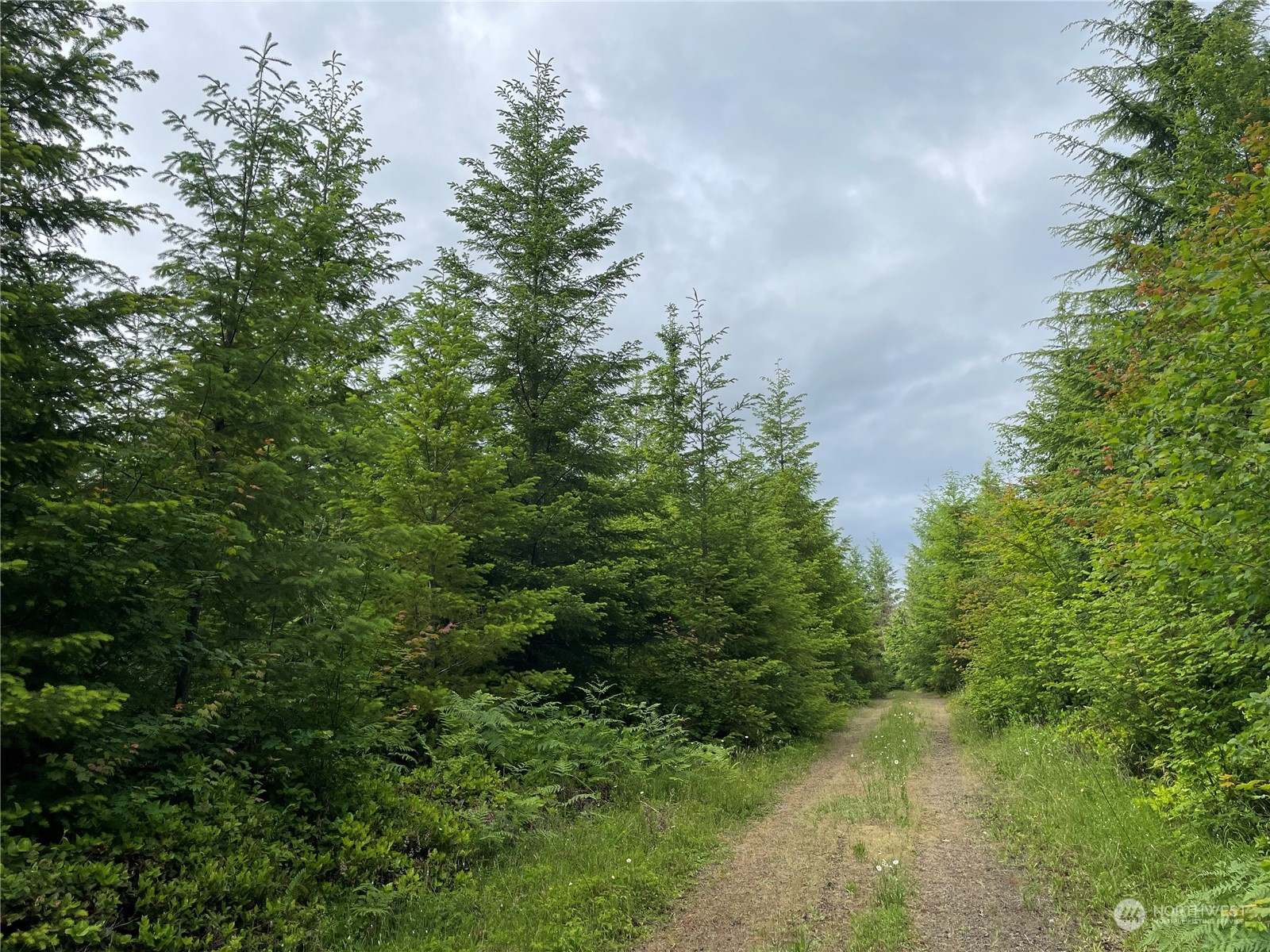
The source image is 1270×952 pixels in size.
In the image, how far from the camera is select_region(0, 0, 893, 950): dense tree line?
4559mm

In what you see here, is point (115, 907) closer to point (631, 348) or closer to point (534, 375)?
point (534, 375)

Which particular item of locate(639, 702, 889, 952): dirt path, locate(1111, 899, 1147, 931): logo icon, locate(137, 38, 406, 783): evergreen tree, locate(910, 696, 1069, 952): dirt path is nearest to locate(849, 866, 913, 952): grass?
locate(910, 696, 1069, 952): dirt path

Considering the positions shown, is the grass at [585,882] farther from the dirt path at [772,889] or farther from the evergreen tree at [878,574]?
the evergreen tree at [878,574]

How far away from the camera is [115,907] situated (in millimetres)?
4281

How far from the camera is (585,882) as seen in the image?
19.8 ft

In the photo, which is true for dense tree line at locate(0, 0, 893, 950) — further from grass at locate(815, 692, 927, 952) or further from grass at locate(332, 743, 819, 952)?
grass at locate(815, 692, 927, 952)

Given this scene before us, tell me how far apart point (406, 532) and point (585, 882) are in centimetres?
432

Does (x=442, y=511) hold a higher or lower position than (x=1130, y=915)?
higher

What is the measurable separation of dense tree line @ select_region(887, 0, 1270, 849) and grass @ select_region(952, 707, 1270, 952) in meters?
0.37

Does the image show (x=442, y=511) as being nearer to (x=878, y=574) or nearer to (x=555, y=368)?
(x=555, y=368)

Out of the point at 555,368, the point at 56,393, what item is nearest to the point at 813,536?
the point at 555,368

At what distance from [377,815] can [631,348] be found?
9.93 meters

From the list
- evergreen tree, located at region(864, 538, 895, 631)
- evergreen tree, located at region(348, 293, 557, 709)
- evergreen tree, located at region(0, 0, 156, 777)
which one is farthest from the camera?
evergreen tree, located at region(864, 538, 895, 631)

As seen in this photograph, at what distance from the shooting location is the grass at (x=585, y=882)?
5.22 meters
